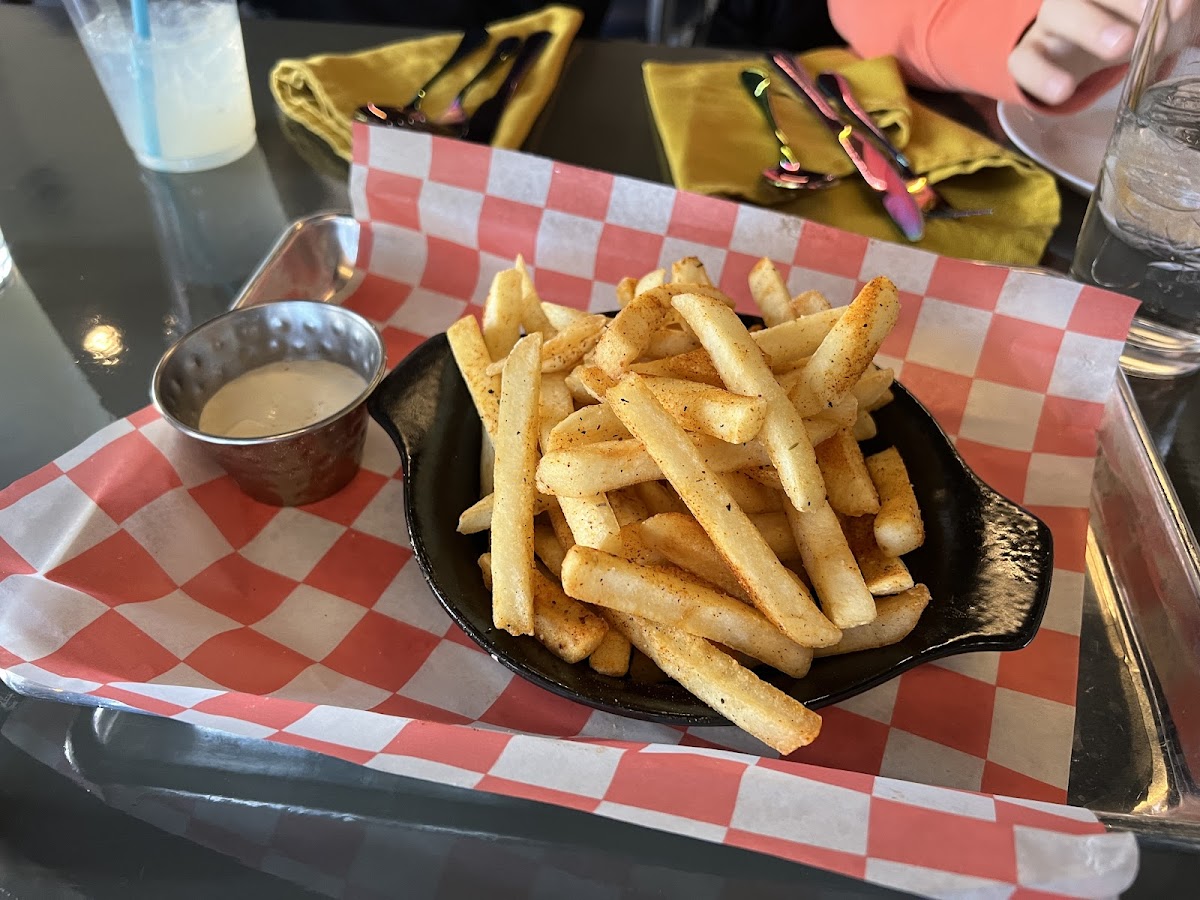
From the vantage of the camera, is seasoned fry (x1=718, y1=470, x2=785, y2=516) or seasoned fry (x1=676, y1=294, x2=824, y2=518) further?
seasoned fry (x1=718, y1=470, x2=785, y2=516)

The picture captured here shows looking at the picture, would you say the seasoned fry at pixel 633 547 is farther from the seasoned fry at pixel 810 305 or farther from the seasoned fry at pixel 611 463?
the seasoned fry at pixel 810 305

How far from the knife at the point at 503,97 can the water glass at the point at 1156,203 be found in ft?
4.17

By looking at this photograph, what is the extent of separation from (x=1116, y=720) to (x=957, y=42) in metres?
1.71

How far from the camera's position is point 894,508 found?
1.11 meters

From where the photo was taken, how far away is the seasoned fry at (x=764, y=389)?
3.33 feet

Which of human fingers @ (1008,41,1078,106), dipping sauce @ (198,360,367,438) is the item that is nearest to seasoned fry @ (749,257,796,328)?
dipping sauce @ (198,360,367,438)

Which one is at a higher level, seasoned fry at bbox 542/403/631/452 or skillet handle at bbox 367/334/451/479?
seasoned fry at bbox 542/403/631/452

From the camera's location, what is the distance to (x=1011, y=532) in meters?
1.16

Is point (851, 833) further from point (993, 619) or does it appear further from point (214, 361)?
point (214, 361)

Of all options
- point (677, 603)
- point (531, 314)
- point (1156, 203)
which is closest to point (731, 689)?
point (677, 603)

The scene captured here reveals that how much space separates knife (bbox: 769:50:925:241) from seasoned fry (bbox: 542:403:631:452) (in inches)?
41.5

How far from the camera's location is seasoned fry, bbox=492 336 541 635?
3.40ft

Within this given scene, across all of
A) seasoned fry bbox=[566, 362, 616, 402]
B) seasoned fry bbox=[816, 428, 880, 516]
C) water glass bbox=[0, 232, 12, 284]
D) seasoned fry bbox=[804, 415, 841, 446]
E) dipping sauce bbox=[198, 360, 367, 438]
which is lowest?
water glass bbox=[0, 232, 12, 284]

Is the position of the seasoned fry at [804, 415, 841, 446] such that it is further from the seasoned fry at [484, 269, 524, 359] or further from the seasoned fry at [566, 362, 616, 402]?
the seasoned fry at [484, 269, 524, 359]
